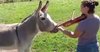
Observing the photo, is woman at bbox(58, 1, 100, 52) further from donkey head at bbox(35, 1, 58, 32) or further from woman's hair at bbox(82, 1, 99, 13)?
donkey head at bbox(35, 1, 58, 32)

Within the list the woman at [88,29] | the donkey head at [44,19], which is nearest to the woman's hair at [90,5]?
the woman at [88,29]

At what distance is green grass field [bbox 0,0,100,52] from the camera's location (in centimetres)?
1102

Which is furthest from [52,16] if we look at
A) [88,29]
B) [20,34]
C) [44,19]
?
[88,29]

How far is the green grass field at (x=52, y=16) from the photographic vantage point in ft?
36.2

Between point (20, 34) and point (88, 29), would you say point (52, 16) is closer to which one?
point (20, 34)

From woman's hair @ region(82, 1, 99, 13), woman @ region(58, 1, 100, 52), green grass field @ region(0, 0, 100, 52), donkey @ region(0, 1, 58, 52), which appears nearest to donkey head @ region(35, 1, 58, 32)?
donkey @ region(0, 1, 58, 52)

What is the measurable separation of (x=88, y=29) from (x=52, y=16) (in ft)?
30.7

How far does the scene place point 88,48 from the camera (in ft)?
23.2

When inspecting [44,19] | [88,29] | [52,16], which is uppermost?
[88,29]

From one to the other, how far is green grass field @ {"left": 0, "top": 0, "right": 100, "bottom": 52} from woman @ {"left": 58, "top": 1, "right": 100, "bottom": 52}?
3.62 metres

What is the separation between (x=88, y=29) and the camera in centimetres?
691

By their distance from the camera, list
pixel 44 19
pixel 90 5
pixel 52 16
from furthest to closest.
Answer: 1. pixel 52 16
2. pixel 44 19
3. pixel 90 5

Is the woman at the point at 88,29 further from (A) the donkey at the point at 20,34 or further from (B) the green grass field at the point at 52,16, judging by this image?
(B) the green grass field at the point at 52,16

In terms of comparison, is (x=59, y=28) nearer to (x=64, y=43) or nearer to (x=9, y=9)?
(x=64, y=43)
